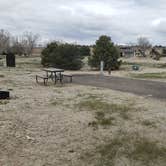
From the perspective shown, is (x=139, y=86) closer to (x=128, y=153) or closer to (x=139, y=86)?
(x=139, y=86)

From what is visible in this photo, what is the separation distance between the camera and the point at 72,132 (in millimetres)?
5473

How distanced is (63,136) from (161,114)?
9.68ft

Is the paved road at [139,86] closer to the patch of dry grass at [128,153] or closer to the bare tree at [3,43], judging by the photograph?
the patch of dry grass at [128,153]

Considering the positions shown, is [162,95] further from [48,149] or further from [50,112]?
[48,149]

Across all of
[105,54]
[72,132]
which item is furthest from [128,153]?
[105,54]

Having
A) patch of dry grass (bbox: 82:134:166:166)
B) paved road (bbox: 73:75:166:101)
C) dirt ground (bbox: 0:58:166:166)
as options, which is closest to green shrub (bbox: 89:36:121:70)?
paved road (bbox: 73:75:166:101)

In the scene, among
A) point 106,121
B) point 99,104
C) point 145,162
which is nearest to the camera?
point 145,162

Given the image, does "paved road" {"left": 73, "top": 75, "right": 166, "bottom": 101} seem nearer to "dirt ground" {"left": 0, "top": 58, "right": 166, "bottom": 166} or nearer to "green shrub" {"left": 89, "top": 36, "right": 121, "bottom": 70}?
"dirt ground" {"left": 0, "top": 58, "right": 166, "bottom": 166}

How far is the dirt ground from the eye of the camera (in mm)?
4145

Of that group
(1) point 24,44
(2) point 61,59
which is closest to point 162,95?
(2) point 61,59

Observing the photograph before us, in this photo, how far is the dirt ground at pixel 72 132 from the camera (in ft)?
13.6

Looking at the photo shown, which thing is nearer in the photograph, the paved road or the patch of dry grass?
the patch of dry grass

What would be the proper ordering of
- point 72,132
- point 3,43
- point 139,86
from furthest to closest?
point 3,43
point 139,86
point 72,132

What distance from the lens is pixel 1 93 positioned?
29.3 feet
